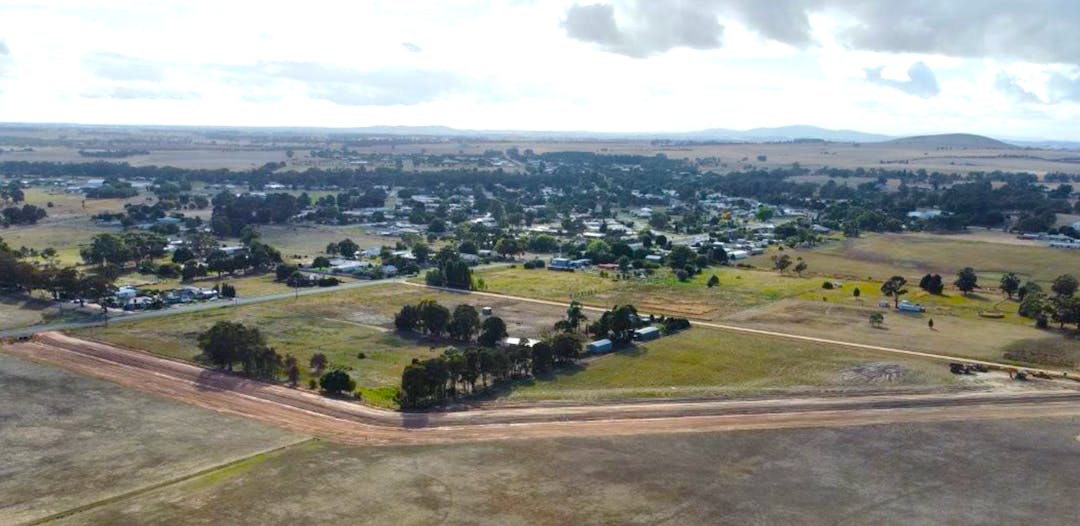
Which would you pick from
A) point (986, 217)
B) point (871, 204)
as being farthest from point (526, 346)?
point (871, 204)

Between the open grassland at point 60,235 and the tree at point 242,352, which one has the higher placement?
the tree at point 242,352

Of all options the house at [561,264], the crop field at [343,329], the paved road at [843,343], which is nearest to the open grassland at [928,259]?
the house at [561,264]

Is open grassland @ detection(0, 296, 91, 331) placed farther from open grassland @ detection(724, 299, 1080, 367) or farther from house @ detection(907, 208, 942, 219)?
house @ detection(907, 208, 942, 219)

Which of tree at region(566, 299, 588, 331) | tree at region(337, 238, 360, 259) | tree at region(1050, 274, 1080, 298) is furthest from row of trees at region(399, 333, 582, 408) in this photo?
tree at region(1050, 274, 1080, 298)

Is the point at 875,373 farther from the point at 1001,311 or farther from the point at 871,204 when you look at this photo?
the point at 871,204

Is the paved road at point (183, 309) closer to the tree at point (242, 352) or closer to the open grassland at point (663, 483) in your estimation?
the tree at point (242, 352)

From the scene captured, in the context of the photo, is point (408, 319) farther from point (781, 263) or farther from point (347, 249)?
point (781, 263)

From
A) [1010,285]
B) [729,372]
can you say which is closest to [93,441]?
[729,372]
